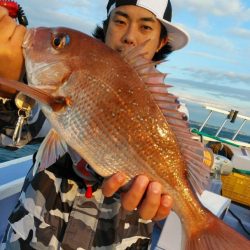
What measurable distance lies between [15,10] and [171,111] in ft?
3.60

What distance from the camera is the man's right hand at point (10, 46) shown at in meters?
1.67

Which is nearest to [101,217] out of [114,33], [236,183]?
[114,33]

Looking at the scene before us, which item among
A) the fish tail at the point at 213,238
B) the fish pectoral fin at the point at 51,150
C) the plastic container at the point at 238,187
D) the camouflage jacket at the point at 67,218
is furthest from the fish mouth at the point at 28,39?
the plastic container at the point at 238,187

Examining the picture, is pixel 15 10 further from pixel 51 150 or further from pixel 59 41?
pixel 51 150

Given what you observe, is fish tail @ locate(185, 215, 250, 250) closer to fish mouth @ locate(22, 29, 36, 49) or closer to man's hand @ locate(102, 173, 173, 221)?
man's hand @ locate(102, 173, 173, 221)

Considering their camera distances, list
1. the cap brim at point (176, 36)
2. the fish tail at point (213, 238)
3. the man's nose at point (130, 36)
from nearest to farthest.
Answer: the fish tail at point (213, 238), the man's nose at point (130, 36), the cap brim at point (176, 36)

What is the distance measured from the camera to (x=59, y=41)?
69.5 inches

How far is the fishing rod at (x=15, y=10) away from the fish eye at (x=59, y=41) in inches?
13.5

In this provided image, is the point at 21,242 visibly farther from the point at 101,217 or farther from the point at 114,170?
the point at 114,170

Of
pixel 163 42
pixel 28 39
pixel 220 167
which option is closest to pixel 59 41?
pixel 28 39

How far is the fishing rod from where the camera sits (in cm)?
187

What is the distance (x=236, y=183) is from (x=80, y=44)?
461 cm

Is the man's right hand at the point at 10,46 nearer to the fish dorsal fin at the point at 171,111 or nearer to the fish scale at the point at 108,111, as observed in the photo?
the fish scale at the point at 108,111

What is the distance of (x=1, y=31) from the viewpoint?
5.48 ft
